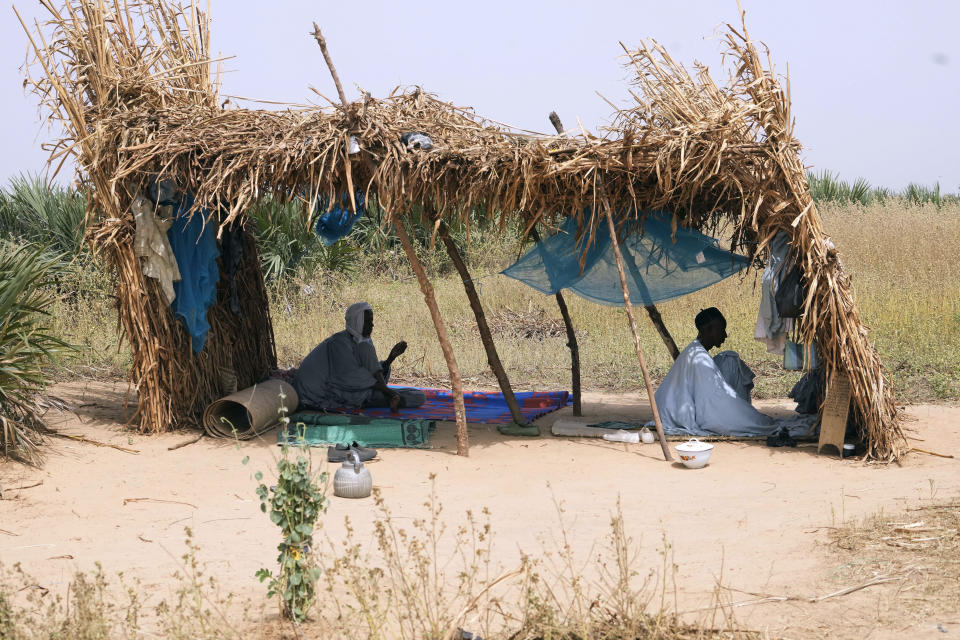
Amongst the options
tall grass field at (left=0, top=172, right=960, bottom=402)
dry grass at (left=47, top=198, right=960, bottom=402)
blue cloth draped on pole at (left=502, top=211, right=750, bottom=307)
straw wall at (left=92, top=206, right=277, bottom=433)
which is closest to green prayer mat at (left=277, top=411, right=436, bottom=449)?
straw wall at (left=92, top=206, right=277, bottom=433)

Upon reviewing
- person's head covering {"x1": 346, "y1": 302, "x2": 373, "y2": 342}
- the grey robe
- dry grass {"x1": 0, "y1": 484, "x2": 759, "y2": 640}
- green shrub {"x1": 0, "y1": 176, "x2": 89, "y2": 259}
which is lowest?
dry grass {"x1": 0, "y1": 484, "x2": 759, "y2": 640}

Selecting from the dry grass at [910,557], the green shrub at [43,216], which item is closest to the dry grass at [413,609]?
the dry grass at [910,557]

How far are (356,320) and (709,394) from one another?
3207mm

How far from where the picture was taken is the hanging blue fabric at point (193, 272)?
7.13 m

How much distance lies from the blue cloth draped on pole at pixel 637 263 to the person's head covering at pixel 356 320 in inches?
57.0

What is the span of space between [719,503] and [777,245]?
82.0 inches

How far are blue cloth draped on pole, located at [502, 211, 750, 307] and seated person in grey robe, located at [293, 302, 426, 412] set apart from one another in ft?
5.09

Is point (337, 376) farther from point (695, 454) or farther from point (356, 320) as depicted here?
point (695, 454)

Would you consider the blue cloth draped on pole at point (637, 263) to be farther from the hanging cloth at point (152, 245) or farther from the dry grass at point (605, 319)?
the hanging cloth at point (152, 245)

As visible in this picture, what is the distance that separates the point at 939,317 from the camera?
10.4 meters

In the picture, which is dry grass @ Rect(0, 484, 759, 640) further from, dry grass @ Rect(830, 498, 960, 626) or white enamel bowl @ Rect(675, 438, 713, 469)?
white enamel bowl @ Rect(675, 438, 713, 469)

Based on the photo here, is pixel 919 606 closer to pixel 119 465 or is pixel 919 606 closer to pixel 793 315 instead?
pixel 793 315

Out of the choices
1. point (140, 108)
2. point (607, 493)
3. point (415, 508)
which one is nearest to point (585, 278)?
point (607, 493)

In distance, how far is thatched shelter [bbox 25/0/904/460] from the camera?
603cm
